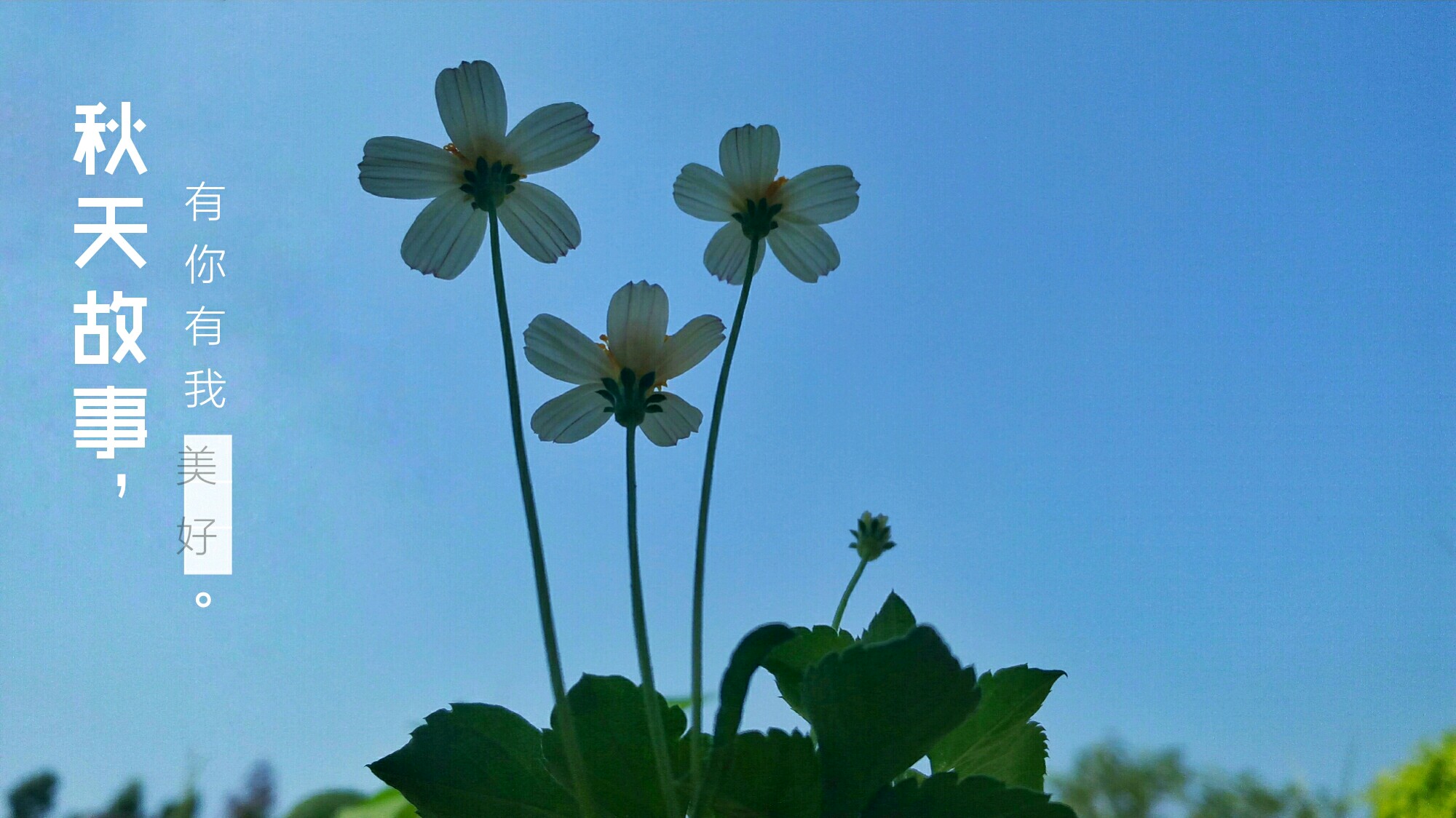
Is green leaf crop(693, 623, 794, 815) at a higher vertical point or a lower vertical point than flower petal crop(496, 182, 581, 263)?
lower

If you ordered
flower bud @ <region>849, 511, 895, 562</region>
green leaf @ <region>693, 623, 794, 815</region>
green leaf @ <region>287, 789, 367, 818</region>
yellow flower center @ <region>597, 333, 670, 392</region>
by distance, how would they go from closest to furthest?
green leaf @ <region>693, 623, 794, 815</region> < yellow flower center @ <region>597, 333, 670, 392</region> < flower bud @ <region>849, 511, 895, 562</region> < green leaf @ <region>287, 789, 367, 818</region>

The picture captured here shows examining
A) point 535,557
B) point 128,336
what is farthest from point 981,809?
point 128,336

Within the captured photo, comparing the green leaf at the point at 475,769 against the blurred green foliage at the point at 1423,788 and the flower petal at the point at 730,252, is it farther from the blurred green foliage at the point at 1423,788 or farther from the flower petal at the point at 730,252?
the blurred green foliage at the point at 1423,788

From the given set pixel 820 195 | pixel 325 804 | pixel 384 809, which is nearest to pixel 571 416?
pixel 820 195

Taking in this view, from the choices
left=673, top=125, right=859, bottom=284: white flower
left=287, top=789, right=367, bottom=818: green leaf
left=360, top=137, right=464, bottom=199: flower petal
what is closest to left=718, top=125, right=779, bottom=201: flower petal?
left=673, top=125, right=859, bottom=284: white flower

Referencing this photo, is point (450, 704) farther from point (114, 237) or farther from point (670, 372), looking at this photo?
point (114, 237)

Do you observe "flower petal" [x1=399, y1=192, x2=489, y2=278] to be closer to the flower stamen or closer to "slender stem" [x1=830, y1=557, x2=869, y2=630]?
the flower stamen
